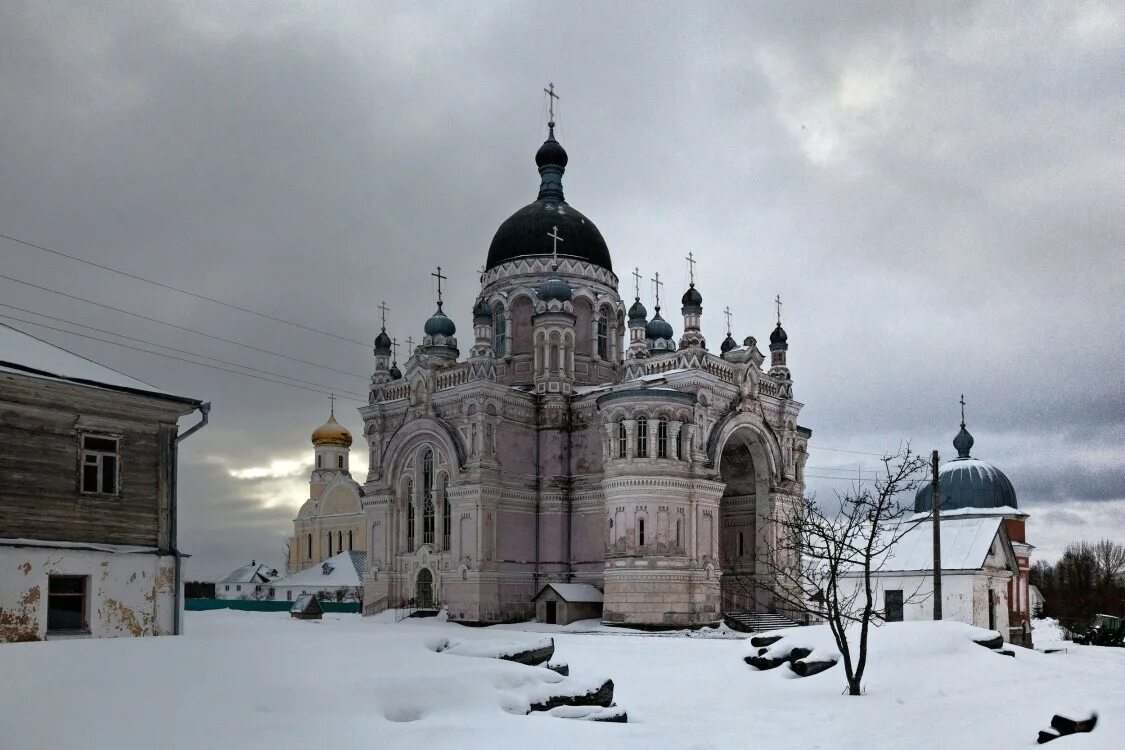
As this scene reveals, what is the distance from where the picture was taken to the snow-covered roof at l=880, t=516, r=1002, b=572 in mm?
39031

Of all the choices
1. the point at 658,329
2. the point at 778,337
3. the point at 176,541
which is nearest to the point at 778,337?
the point at 778,337

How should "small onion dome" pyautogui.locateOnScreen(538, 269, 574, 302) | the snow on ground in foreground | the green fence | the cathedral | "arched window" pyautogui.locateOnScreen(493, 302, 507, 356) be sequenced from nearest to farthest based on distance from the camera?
the snow on ground in foreground → the cathedral → "small onion dome" pyautogui.locateOnScreen(538, 269, 574, 302) → "arched window" pyautogui.locateOnScreen(493, 302, 507, 356) → the green fence

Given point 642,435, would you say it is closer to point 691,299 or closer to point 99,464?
point 691,299

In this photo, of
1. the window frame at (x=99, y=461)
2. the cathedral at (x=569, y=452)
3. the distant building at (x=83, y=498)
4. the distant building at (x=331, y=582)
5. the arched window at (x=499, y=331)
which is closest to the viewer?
the distant building at (x=83, y=498)

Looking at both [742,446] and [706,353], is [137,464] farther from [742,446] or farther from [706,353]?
[742,446]

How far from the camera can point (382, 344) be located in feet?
166

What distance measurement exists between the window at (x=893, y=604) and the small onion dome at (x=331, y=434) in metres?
51.7

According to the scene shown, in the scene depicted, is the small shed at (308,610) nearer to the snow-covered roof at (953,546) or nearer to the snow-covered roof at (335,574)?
the snow-covered roof at (335,574)

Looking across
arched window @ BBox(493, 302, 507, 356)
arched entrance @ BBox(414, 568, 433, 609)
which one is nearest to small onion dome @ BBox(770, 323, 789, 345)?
arched window @ BBox(493, 302, 507, 356)

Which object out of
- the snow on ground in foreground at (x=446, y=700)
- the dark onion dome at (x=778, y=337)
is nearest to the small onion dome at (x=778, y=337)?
the dark onion dome at (x=778, y=337)

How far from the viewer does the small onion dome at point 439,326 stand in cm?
4922

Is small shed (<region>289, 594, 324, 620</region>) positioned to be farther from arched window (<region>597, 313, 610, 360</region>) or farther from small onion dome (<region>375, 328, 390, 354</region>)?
arched window (<region>597, 313, 610, 360</region>)

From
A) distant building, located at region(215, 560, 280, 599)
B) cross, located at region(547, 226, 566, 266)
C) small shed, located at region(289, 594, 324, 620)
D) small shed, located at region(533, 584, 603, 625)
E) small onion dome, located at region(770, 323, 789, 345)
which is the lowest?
distant building, located at region(215, 560, 280, 599)

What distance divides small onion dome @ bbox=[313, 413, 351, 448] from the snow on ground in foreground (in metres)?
63.5
